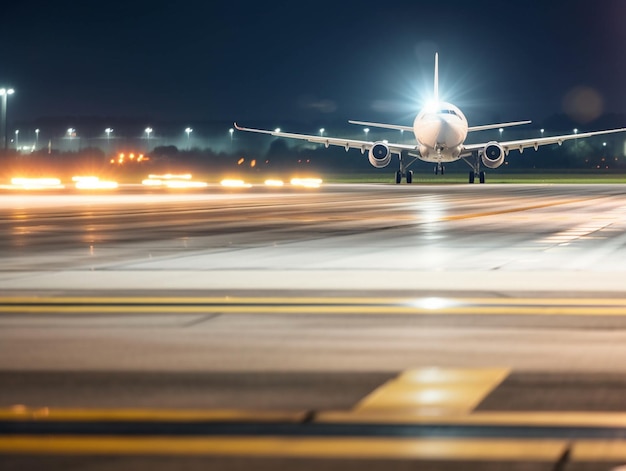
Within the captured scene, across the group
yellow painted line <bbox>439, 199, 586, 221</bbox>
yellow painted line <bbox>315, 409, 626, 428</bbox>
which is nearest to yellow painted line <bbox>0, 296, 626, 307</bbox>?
yellow painted line <bbox>315, 409, 626, 428</bbox>

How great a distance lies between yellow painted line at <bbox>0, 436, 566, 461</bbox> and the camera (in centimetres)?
595

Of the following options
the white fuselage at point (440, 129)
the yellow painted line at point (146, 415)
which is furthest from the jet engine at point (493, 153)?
the yellow painted line at point (146, 415)

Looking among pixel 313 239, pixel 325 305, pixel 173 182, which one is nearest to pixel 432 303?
pixel 325 305

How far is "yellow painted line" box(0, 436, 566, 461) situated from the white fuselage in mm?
57995

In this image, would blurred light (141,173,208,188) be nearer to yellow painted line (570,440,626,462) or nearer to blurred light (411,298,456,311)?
blurred light (411,298,456,311)

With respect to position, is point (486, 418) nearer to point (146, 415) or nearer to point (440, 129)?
point (146, 415)

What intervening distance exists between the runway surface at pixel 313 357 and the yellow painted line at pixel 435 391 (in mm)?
25

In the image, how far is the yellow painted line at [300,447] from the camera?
5.95m

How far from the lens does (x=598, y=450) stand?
6.02 metres

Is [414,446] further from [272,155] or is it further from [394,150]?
[272,155]

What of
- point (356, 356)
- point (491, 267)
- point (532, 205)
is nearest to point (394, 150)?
point (532, 205)

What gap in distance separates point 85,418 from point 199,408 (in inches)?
27.7

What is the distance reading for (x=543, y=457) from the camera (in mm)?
5859

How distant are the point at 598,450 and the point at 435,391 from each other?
175 centimetres
